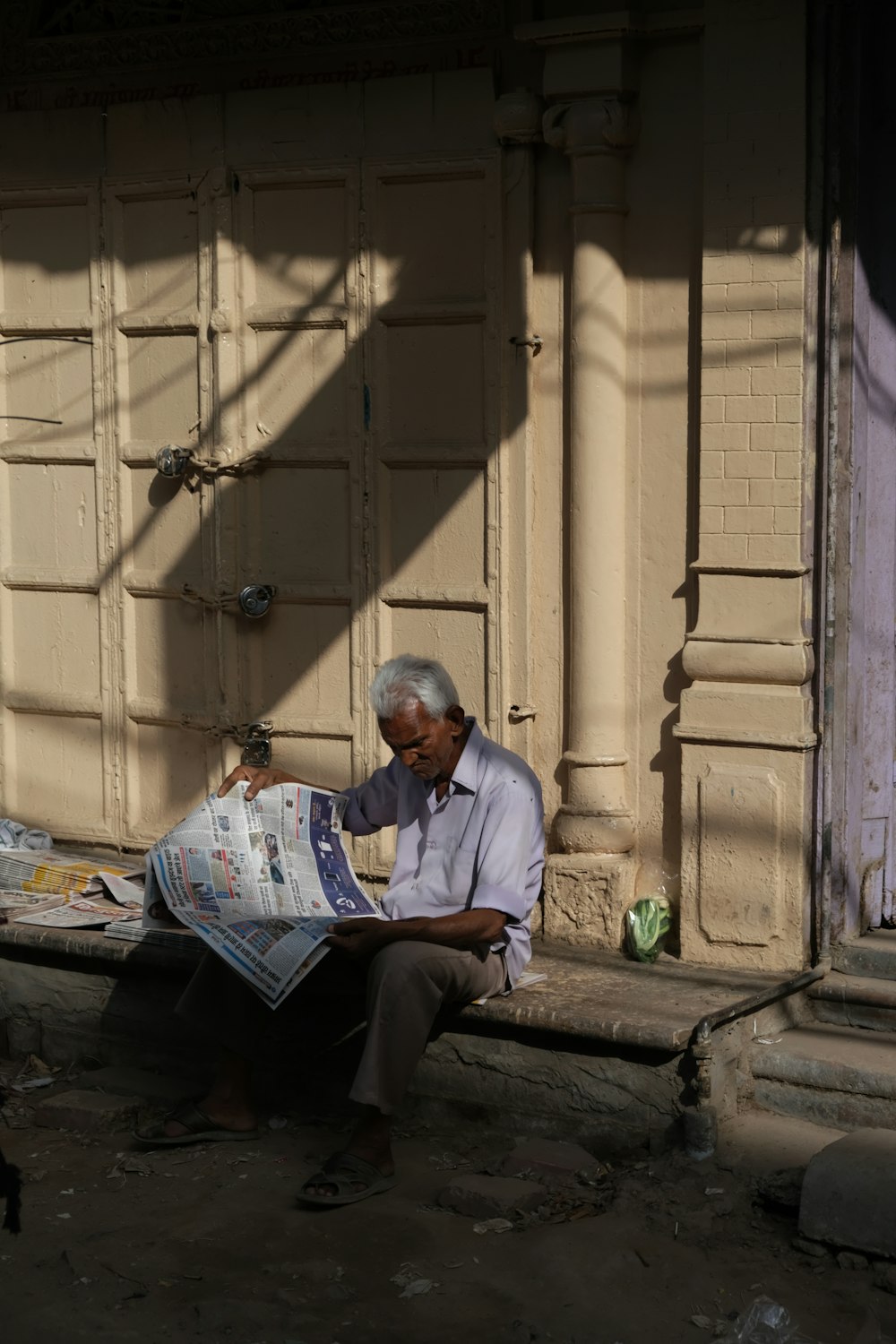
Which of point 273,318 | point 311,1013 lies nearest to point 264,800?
point 311,1013

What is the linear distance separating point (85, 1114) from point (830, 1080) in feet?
7.63

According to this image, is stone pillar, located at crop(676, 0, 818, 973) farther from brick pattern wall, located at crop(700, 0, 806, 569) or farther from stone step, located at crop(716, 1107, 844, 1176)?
stone step, located at crop(716, 1107, 844, 1176)

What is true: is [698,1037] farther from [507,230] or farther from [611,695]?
Answer: [507,230]

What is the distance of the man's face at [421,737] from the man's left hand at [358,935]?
47 cm

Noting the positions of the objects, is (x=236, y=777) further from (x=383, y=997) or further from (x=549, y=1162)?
(x=549, y=1162)

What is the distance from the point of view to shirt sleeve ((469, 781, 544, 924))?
4949 mm

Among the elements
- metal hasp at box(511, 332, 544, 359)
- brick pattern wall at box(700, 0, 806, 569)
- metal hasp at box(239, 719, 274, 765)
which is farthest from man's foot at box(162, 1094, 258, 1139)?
metal hasp at box(511, 332, 544, 359)

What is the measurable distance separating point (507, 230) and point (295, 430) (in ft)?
3.65

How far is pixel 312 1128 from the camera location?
5.41 metres

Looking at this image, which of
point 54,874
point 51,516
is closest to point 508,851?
point 54,874

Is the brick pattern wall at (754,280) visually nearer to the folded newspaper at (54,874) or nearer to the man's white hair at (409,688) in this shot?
the man's white hair at (409,688)

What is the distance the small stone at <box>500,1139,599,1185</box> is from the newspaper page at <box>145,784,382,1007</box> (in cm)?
87

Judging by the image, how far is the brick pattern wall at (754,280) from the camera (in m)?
5.36

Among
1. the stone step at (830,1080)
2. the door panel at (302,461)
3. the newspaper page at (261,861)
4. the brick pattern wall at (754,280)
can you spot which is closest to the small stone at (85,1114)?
the newspaper page at (261,861)
